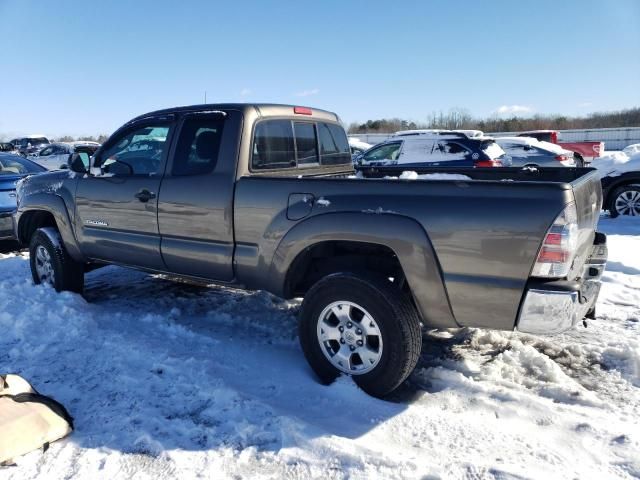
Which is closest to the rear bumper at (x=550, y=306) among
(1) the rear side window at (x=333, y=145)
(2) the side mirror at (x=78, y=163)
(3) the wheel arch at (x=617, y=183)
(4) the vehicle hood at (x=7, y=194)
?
(1) the rear side window at (x=333, y=145)

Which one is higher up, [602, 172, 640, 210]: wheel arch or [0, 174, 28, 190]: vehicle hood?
[0, 174, 28, 190]: vehicle hood

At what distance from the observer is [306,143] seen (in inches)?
179

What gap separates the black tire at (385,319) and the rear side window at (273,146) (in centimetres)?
121

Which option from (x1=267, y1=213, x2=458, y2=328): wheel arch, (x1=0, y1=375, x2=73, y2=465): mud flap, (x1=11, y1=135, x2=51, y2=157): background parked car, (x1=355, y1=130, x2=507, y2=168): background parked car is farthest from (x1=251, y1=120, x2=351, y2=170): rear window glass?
(x1=11, y1=135, x2=51, y2=157): background parked car

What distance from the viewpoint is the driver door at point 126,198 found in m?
4.34

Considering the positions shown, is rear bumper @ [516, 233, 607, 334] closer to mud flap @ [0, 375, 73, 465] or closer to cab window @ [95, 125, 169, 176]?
mud flap @ [0, 375, 73, 465]

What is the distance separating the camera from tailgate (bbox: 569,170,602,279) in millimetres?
2904

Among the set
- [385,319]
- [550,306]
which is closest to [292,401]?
[385,319]

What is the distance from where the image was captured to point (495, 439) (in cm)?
276

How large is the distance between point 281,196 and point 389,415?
5.24 feet

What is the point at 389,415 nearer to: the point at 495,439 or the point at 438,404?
the point at 438,404

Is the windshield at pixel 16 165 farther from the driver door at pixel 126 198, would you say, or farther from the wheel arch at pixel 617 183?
the wheel arch at pixel 617 183

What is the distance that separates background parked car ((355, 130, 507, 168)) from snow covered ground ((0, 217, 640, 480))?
6516mm

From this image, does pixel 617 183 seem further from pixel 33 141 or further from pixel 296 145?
pixel 33 141
